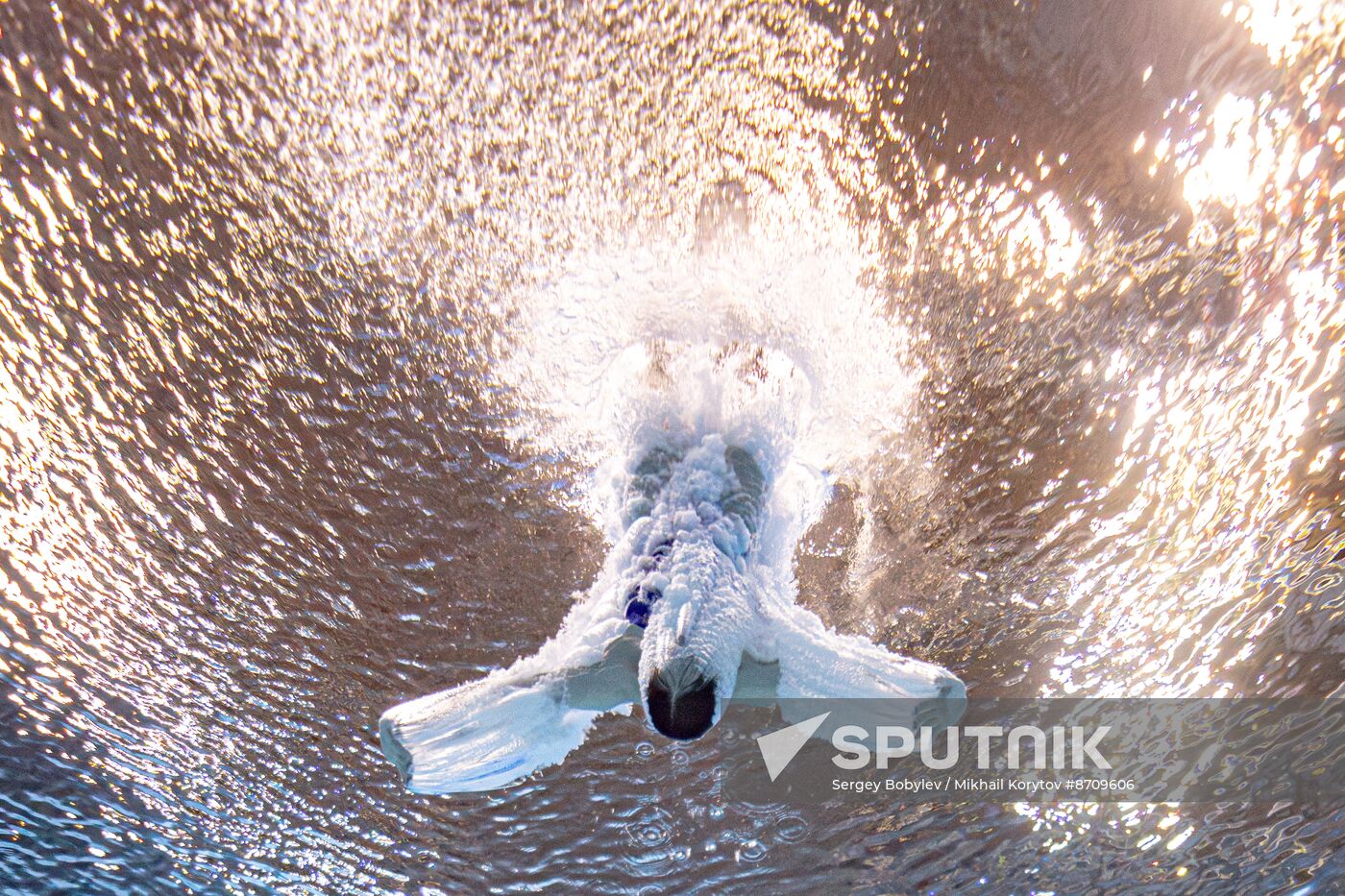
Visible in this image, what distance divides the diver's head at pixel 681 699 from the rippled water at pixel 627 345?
1001 mm

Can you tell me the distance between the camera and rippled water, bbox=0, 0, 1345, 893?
5.95ft

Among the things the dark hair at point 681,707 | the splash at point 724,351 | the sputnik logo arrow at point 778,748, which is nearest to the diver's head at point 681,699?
the dark hair at point 681,707

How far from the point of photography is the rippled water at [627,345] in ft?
5.95

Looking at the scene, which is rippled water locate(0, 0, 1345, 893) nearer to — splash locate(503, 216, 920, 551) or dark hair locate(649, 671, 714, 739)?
splash locate(503, 216, 920, 551)

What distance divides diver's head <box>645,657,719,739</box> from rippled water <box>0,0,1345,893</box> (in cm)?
100

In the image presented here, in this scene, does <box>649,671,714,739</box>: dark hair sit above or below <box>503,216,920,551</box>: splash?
below

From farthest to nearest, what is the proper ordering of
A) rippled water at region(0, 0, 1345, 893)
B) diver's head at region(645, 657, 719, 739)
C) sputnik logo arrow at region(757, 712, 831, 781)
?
sputnik logo arrow at region(757, 712, 831, 781), rippled water at region(0, 0, 1345, 893), diver's head at region(645, 657, 719, 739)

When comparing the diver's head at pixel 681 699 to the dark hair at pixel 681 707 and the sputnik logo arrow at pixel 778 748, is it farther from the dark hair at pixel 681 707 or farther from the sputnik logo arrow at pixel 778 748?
the sputnik logo arrow at pixel 778 748

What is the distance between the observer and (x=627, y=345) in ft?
7.23

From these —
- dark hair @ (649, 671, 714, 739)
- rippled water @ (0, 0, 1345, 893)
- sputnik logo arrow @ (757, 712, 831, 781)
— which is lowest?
dark hair @ (649, 671, 714, 739)

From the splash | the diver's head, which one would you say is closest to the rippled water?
the splash

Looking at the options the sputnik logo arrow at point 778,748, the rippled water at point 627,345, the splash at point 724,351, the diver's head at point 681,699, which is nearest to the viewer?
the diver's head at point 681,699

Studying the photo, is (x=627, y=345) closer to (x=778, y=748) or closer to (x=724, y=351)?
(x=724, y=351)

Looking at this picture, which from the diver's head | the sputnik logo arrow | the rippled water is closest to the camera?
the diver's head
